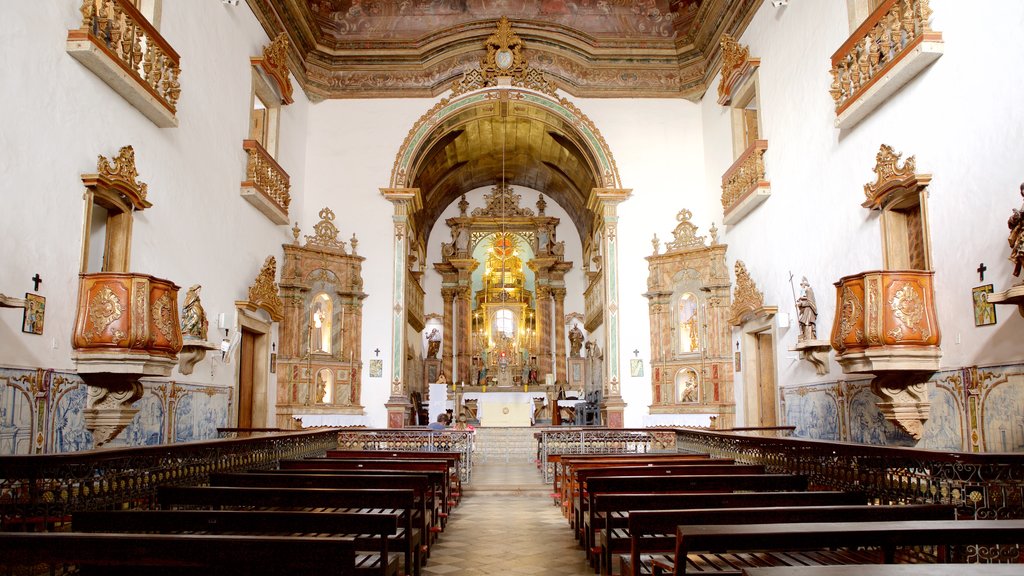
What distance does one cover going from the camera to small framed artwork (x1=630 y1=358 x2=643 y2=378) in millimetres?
15992

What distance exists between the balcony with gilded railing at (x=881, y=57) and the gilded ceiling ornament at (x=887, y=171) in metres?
0.69

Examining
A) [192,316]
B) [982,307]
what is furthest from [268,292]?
[982,307]

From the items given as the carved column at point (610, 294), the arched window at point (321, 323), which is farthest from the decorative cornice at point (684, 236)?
the arched window at point (321, 323)

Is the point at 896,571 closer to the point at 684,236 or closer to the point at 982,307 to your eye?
the point at 982,307

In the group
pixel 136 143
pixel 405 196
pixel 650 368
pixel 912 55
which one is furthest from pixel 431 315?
pixel 912 55

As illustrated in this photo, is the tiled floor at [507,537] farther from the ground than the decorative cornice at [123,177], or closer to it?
closer to it

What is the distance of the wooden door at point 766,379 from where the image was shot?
1316cm

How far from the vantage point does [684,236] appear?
16.1 meters

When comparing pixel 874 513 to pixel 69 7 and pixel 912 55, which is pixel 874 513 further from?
pixel 69 7

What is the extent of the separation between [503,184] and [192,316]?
16.2m

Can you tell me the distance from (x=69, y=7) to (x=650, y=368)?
12.3 meters

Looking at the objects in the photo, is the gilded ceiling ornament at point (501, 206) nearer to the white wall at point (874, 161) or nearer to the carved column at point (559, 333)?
the carved column at point (559, 333)

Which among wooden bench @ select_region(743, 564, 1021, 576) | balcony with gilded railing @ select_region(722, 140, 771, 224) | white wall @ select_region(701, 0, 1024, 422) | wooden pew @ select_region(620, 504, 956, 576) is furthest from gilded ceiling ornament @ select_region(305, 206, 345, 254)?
wooden bench @ select_region(743, 564, 1021, 576)

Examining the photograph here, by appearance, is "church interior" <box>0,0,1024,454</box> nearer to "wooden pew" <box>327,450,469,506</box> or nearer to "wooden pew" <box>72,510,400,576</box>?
"wooden pew" <box>327,450,469,506</box>
